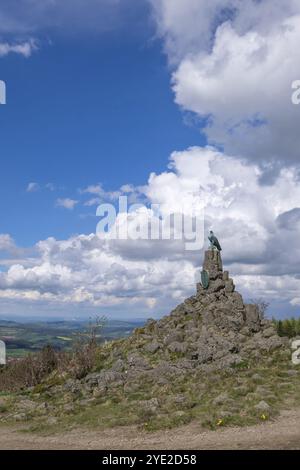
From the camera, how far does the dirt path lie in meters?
19.9

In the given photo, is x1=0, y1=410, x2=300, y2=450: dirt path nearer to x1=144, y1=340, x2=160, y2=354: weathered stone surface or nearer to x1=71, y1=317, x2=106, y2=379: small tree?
x1=71, y1=317, x2=106, y2=379: small tree

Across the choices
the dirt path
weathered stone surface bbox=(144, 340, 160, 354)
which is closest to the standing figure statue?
weathered stone surface bbox=(144, 340, 160, 354)

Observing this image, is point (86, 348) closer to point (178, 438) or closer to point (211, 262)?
point (211, 262)

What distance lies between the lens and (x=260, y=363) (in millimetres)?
35625

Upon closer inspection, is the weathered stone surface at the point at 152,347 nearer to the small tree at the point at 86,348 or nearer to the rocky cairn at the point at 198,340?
the rocky cairn at the point at 198,340

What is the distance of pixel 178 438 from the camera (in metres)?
21.7

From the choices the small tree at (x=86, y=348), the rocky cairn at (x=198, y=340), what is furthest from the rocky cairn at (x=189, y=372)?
the small tree at (x=86, y=348)

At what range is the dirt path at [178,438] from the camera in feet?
65.2

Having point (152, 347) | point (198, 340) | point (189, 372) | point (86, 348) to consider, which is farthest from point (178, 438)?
point (86, 348)

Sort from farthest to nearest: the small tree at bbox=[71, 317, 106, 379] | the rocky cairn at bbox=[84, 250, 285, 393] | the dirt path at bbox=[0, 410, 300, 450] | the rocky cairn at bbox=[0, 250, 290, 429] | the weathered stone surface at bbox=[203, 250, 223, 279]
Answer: the weathered stone surface at bbox=[203, 250, 223, 279]
the small tree at bbox=[71, 317, 106, 379]
the rocky cairn at bbox=[84, 250, 285, 393]
the rocky cairn at bbox=[0, 250, 290, 429]
the dirt path at bbox=[0, 410, 300, 450]
